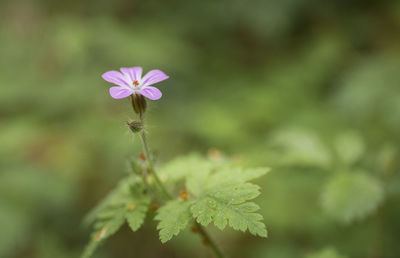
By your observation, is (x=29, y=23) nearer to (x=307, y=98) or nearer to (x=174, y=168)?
(x=307, y=98)

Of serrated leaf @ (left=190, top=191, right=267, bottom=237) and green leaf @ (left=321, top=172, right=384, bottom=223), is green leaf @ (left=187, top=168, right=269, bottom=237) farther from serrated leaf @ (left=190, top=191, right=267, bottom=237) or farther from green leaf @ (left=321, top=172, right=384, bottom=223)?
green leaf @ (left=321, top=172, right=384, bottom=223)

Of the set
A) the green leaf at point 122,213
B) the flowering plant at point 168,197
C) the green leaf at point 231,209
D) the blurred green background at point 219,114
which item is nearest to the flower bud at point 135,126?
the flowering plant at point 168,197

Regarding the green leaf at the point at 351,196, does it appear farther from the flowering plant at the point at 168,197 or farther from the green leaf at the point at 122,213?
the green leaf at the point at 122,213

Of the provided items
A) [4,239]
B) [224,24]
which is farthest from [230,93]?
[4,239]

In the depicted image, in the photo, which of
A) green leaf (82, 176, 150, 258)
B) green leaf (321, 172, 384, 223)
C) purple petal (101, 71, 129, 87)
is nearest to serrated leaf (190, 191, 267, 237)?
green leaf (82, 176, 150, 258)

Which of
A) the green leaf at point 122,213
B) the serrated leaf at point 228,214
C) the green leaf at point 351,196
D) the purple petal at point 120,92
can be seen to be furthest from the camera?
the green leaf at point 351,196

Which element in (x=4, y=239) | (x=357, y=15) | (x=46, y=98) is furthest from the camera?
(x=357, y=15)
